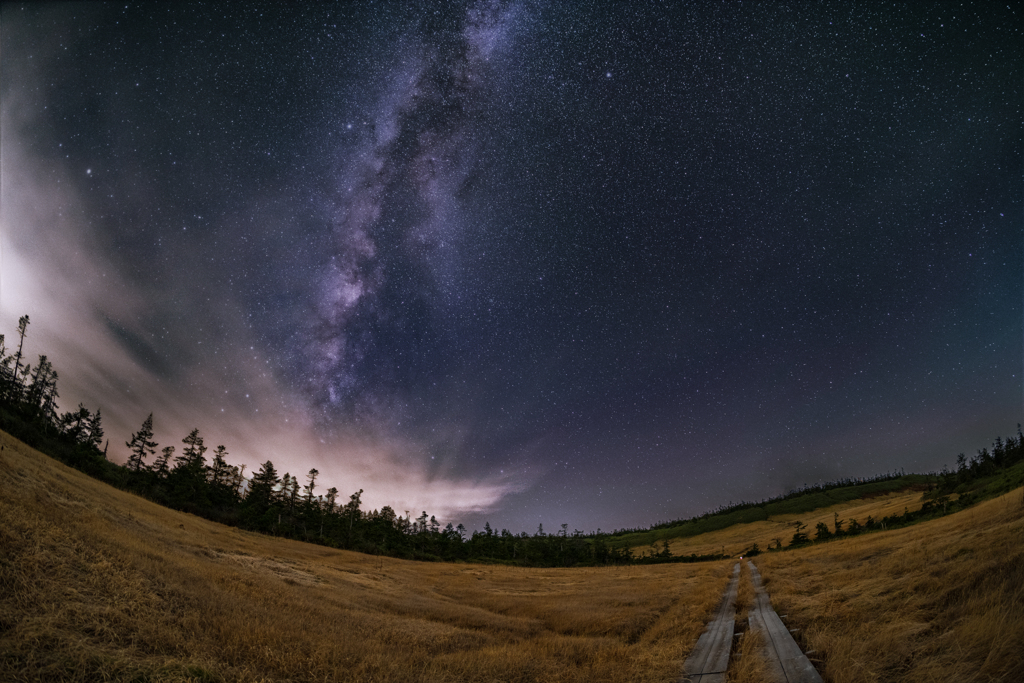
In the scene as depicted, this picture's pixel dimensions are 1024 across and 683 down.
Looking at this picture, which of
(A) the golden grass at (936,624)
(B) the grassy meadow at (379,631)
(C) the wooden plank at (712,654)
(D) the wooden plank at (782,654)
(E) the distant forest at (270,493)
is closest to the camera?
(A) the golden grass at (936,624)

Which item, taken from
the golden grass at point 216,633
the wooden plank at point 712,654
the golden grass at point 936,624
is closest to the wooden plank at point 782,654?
the golden grass at point 936,624

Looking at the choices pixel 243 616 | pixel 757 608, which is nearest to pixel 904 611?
pixel 757 608

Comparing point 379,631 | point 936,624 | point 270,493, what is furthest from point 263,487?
point 936,624

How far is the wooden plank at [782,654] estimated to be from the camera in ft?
21.6

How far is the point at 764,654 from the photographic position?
8078mm

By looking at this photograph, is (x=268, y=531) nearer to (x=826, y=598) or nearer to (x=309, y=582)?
(x=309, y=582)

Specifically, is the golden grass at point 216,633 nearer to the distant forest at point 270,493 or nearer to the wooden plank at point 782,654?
the wooden plank at point 782,654

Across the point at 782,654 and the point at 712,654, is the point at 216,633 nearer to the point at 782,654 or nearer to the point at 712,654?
the point at 712,654

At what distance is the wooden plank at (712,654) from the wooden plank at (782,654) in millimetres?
797

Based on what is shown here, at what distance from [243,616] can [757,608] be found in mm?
16852

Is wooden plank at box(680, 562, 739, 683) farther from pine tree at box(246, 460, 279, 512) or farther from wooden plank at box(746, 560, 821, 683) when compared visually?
pine tree at box(246, 460, 279, 512)

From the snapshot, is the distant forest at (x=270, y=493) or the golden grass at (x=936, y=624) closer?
the golden grass at (x=936, y=624)

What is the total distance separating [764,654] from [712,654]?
46.8 inches

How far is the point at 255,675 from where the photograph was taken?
21.9ft
